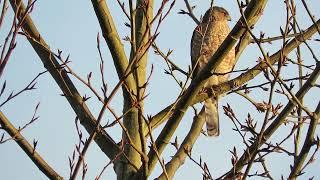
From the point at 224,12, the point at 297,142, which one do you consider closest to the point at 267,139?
the point at 297,142

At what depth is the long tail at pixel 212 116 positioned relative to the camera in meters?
6.35

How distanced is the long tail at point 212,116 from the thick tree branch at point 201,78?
2761 mm

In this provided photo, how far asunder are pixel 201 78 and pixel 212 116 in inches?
118

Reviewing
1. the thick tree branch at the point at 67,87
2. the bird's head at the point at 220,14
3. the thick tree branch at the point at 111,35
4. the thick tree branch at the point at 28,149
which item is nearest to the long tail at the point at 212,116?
the bird's head at the point at 220,14

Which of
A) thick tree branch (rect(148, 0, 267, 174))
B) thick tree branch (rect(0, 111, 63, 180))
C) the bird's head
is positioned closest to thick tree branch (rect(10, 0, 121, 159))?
thick tree branch (rect(148, 0, 267, 174))

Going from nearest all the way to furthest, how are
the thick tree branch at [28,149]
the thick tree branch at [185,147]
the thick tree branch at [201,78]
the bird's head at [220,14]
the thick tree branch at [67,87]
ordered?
the thick tree branch at [28,149] < the thick tree branch at [201,78] < the thick tree branch at [67,87] < the thick tree branch at [185,147] < the bird's head at [220,14]

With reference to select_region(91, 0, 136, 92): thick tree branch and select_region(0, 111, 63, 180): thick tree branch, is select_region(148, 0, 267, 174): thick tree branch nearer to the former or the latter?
select_region(91, 0, 136, 92): thick tree branch

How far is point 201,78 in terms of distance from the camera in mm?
3518

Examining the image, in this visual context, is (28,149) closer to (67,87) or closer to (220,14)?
(67,87)

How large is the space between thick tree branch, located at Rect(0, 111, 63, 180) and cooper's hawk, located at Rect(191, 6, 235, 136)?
120 inches

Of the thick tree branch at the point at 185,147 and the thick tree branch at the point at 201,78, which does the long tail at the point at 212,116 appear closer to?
the thick tree branch at the point at 185,147

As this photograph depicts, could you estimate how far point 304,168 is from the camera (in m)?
3.22

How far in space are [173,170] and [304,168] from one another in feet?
3.44

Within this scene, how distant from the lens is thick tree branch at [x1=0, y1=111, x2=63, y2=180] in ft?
9.98
